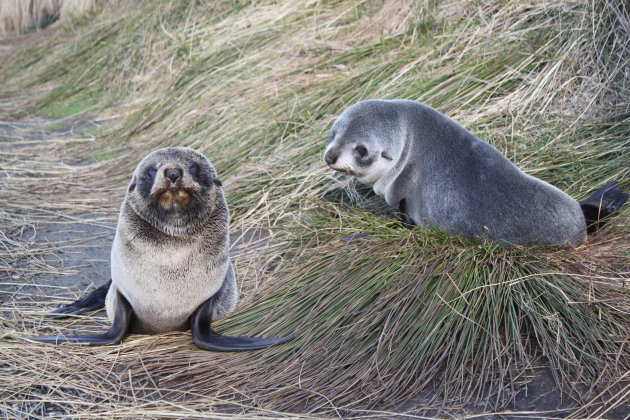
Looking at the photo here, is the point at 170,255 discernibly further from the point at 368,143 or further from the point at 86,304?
the point at 368,143

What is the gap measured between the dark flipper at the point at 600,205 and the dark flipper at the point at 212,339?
5.85 feet

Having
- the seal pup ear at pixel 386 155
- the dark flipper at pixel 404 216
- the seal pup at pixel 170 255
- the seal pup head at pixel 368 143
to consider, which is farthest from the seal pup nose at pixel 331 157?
the seal pup at pixel 170 255

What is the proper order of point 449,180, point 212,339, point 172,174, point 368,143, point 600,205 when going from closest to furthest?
point 172,174, point 212,339, point 600,205, point 449,180, point 368,143

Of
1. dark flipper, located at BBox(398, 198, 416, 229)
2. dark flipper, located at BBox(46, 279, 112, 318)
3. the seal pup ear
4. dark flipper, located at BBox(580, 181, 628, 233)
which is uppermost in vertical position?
the seal pup ear

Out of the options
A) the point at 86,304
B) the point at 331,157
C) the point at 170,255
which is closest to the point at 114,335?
the point at 170,255

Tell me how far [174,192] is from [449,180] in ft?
5.09

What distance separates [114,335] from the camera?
3.45 m

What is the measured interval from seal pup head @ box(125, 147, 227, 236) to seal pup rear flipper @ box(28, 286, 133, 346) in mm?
448

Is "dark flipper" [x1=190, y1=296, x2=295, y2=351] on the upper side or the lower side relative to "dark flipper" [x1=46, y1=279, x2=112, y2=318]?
upper

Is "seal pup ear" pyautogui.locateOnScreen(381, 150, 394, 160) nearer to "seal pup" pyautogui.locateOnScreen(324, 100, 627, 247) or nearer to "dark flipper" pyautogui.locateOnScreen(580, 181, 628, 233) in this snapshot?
"seal pup" pyautogui.locateOnScreen(324, 100, 627, 247)

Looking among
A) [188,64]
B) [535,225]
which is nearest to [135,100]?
[188,64]

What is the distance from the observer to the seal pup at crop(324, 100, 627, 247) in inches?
145

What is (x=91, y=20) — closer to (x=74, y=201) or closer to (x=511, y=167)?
(x=74, y=201)

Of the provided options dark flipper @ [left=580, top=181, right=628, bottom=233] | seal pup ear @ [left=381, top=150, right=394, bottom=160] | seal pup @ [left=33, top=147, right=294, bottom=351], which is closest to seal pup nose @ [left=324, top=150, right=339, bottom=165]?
seal pup ear @ [left=381, top=150, right=394, bottom=160]
